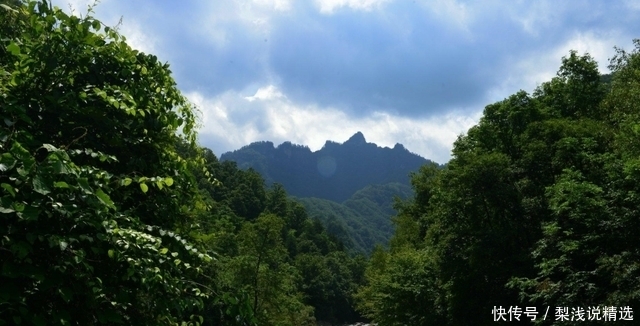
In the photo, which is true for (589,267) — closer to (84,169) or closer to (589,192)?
(589,192)

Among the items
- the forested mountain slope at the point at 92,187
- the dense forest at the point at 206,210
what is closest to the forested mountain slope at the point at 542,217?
the dense forest at the point at 206,210

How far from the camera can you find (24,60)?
11.1 feet

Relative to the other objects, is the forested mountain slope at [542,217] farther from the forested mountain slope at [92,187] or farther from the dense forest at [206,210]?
the forested mountain slope at [92,187]

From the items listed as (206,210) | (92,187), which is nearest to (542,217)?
(206,210)

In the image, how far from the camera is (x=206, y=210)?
5.18 m

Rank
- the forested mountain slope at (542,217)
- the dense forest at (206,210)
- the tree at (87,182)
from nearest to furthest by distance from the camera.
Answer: the tree at (87,182), the dense forest at (206,210), the forested mountain slope at (542,217)

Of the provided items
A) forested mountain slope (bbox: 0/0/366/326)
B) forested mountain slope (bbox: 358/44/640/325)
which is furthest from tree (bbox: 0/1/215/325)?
forested mountain slope (bbox: 358/44/640/325)

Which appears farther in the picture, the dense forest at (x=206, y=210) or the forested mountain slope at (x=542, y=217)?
the forested mountain slope at (x=542, y=217)

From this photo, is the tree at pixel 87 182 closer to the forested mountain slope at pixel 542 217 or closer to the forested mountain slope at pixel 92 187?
the forested mountain slope at pixel 92 187

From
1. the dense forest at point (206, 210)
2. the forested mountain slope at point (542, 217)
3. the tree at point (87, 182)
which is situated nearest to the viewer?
the tree at point (87, 182)

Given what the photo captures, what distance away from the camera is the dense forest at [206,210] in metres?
2.55

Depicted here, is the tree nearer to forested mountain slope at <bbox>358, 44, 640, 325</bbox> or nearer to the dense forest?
the dense forest

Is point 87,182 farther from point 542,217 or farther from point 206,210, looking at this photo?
point 542,217

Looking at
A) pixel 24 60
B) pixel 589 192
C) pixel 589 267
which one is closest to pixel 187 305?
pixel 24 60
